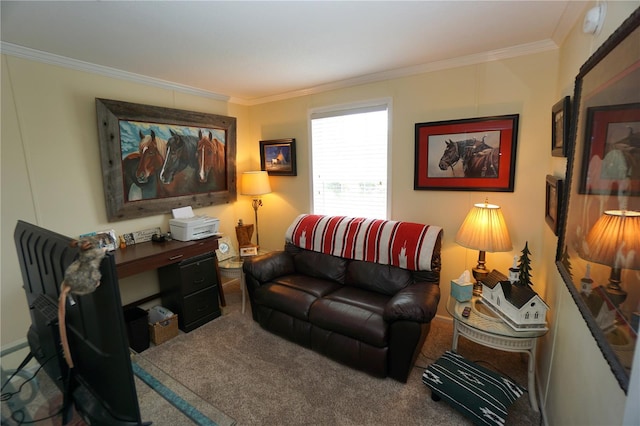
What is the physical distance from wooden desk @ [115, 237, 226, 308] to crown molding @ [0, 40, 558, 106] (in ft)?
5.14

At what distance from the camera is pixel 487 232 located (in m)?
2.24

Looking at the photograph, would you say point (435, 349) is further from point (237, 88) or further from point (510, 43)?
point (237, 88)

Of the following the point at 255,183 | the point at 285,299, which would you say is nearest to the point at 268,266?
the point at 285,299

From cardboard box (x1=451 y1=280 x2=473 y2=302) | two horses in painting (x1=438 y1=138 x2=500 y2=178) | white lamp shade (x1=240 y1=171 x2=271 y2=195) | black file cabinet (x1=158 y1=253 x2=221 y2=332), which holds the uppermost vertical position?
two horses in painting (x1=438 y1=138 x2=500 y2=178)

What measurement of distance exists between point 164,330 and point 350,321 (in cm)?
173

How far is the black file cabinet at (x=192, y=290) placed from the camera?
9.29 ft

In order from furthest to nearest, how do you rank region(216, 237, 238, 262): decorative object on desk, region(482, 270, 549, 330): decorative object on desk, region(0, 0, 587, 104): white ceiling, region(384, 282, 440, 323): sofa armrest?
region(216, 237, 238, 262): decorative object on desk < region(384, 282, 440, 323): sofa armrest < region(482, 270, 549, 330): decorative object on desk < region(0, 0, 587, 104): white ceiling

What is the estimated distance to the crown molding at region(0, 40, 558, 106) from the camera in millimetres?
2162

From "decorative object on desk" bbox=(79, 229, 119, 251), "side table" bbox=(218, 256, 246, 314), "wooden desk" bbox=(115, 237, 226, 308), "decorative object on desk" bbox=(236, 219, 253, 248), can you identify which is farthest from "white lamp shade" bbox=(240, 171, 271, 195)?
"decorative object on desk" bbox=(79, 229, 119, 251)

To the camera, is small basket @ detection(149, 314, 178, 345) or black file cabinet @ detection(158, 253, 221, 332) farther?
black file cabinet @ detection(158, 253, 221, 332)

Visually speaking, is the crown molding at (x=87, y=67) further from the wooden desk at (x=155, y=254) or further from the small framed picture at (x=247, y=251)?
the small framed picture at (x=247, y=251)

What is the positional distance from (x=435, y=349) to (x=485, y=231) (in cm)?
108

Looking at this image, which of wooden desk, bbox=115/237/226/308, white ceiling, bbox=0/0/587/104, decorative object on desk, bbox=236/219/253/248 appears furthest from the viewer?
decorative object on desk, bbox=236/219/253/248

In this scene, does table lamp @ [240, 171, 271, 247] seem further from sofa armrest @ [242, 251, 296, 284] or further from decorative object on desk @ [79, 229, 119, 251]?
decorative object on desk @ [79, 229, 119, 251]
